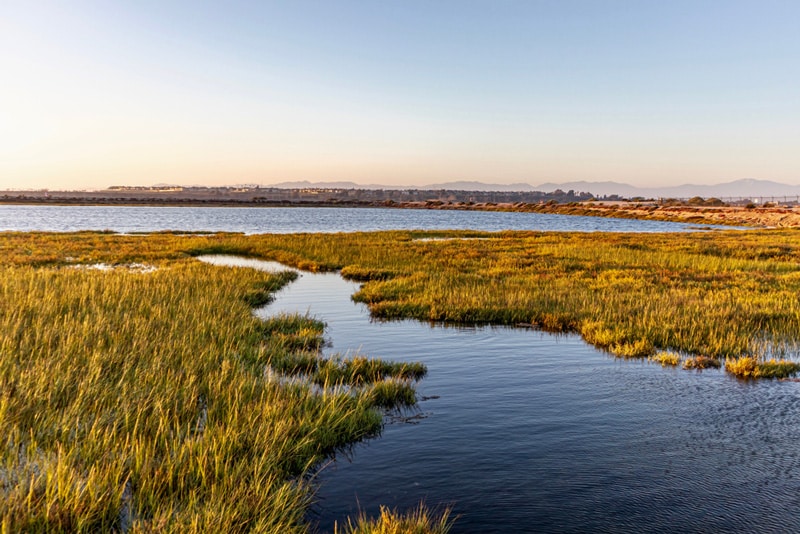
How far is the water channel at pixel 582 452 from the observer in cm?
734

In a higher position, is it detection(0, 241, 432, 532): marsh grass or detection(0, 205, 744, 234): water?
detection(0, 205, 744, 234): water

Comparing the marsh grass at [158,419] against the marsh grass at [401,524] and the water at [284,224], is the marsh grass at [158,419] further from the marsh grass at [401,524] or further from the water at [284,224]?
the water at [284,224]

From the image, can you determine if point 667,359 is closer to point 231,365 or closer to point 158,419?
point 231,365

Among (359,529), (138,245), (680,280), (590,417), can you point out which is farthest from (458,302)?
(138,245)

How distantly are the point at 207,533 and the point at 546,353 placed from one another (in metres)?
12.0

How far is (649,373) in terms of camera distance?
44.8 ft

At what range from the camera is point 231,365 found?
39.4 ft

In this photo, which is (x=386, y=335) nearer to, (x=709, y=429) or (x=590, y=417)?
(x=590, y=417)

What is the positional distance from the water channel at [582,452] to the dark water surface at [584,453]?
3 centimetres

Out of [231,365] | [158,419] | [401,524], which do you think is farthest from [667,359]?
[158,419]

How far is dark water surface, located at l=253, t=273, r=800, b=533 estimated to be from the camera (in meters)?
7.34

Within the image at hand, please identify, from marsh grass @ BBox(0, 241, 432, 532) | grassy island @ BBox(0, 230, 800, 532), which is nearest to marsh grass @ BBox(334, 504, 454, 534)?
grassy island @ BBox(0, 230, 800, 532)

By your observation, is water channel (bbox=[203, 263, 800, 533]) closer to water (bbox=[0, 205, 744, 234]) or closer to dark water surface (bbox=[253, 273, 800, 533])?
dark water surface (bbox=[253, 273, 800, 533])

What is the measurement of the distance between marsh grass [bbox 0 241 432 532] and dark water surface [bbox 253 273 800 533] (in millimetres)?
859
